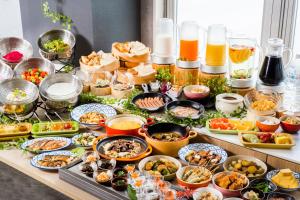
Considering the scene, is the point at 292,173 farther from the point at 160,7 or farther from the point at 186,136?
the point at 160,7

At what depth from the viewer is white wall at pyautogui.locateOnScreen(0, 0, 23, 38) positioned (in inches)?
180

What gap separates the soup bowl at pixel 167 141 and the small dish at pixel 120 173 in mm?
296

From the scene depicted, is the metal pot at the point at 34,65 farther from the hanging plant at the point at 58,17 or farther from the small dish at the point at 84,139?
the small dish at the point at 84,139

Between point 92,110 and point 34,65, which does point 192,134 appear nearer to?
point 92,110

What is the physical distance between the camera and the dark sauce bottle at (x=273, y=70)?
2695mm

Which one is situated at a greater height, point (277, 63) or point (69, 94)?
point (277, 63)

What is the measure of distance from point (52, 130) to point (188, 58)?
1092 mm

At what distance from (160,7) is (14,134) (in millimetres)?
1810

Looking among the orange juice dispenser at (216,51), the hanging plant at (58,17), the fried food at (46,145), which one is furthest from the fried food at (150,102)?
the hanging plant at (58,17)

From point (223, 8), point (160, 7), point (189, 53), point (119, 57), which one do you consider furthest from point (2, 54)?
point (223, 8)

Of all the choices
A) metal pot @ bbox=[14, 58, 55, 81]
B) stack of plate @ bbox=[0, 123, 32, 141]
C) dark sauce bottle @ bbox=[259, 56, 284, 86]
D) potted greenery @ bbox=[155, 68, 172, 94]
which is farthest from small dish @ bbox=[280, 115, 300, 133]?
metal pot @ bbox=[14, 58, 55, 81]

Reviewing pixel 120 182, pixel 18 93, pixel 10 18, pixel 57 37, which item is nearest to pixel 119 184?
pixel 120 182

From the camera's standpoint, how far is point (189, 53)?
10.1ft

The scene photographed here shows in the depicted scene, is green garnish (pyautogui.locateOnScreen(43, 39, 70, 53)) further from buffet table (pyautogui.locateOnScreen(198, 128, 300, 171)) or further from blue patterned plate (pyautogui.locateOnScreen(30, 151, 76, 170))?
buffet table (pyautogui.locateOnScreen(198, 128, 300, 171))
